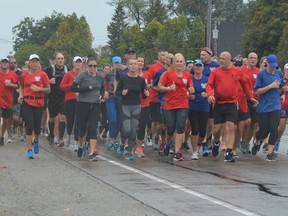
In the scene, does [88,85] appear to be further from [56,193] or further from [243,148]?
[56,193]

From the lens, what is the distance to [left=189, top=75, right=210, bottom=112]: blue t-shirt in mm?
14219

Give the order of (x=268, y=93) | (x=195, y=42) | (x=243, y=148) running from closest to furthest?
(x=268, y=93) < (x=243, y=148) < (x=195, y=42)

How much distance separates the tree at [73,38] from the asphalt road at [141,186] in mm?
78295

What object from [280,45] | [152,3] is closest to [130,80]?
[280,45]

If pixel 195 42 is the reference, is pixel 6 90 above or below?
below

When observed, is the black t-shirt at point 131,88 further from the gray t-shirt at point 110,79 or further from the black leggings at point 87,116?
the gray t-shirt at point 110,79

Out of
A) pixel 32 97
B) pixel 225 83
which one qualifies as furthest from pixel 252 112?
pixel 32 97

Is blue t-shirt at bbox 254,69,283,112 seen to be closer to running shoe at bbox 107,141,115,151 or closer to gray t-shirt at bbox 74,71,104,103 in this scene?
gray t-shirt at bbox 74,71,104,103

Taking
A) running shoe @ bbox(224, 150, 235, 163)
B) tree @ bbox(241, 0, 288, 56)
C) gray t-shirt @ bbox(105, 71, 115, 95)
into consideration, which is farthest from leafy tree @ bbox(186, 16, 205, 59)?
running shoe @ bbox(224, 150, 235, 163)

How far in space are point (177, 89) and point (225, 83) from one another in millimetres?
919

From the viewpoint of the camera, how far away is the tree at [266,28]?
191ft

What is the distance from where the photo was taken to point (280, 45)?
53906 millimetres

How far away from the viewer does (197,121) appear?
47.0ft

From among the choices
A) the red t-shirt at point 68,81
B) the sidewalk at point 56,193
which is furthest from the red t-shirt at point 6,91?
the sidewalk at point 56,193
